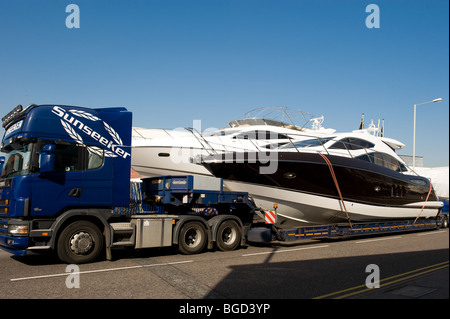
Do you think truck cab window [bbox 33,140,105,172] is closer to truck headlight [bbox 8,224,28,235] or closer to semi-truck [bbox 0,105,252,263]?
semi-truck [bbox 0,105,252,263]

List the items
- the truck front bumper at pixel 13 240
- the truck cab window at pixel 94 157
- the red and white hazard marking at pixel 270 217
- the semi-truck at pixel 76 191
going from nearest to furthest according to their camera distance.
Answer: the truck front bumper at pixel 13 240
the semi-truck at pixel 76 191
the truck cab window at pixel 94 157
the red and white hazard marking at pixel 270 217

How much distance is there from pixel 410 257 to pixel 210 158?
21.0 feet

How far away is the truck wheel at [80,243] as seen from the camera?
7906mm

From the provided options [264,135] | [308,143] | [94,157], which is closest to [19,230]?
[94,157]

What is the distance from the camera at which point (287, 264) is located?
8.34 meters

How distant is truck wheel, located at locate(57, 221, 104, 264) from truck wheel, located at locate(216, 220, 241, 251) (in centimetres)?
315

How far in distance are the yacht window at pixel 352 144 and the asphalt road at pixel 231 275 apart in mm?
5073

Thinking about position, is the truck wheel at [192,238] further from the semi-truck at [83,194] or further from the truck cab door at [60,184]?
the truck cab door at [60,184]

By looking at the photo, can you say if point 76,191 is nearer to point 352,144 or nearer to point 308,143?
point 308,143

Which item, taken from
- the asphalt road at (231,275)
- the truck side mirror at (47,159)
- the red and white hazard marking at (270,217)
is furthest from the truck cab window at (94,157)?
the red and white hazard marking at (270,217)

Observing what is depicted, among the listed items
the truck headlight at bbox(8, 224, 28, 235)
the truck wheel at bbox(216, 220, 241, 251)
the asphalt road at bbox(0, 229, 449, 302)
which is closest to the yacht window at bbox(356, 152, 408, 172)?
the asphalt road at bbox(0, 229, 449, 302)
